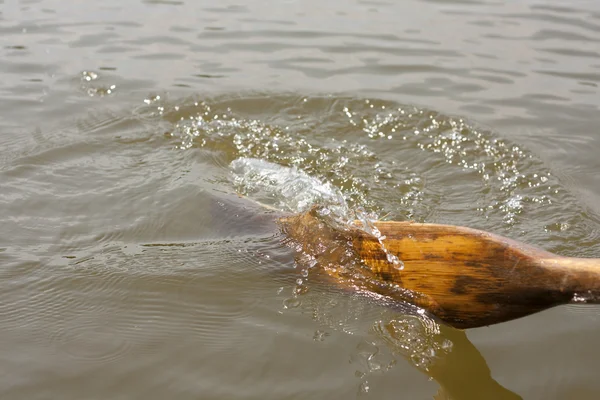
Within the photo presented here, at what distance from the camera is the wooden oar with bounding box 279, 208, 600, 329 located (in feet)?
8.83

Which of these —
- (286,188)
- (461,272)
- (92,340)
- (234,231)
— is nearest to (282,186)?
(286,188)

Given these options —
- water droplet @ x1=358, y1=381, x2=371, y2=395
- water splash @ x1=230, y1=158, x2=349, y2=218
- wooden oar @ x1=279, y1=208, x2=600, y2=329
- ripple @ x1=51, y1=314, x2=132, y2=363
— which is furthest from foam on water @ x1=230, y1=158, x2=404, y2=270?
ripple @ x1=51, y1=314, x2=132, y2=363

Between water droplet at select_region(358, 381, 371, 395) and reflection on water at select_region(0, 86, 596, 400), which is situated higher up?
reflection on water at select_region(0, 86, 596, 400)

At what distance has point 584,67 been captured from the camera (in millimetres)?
6840

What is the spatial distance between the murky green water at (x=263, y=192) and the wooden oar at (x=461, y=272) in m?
0.21

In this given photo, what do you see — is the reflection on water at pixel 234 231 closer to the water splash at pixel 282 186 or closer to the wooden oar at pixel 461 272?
the water splash at pixel 282 186

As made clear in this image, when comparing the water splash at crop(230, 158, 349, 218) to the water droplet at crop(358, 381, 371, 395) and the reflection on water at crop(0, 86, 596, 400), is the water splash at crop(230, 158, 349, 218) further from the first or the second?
the water droplet at crop(358, 381, 371, 395)

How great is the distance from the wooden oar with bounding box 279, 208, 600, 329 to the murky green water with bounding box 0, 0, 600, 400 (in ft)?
0.68

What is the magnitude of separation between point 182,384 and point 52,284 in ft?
3.92

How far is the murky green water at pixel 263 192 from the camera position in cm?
311

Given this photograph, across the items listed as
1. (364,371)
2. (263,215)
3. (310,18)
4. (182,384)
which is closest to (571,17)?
(310,18)

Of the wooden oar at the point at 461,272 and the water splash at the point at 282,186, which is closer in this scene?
the wooden oar at the point at 461,272

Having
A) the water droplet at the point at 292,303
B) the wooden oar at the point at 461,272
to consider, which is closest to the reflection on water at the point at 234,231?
the water droplet at the point at 292,303

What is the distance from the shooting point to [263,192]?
15.5 ft
